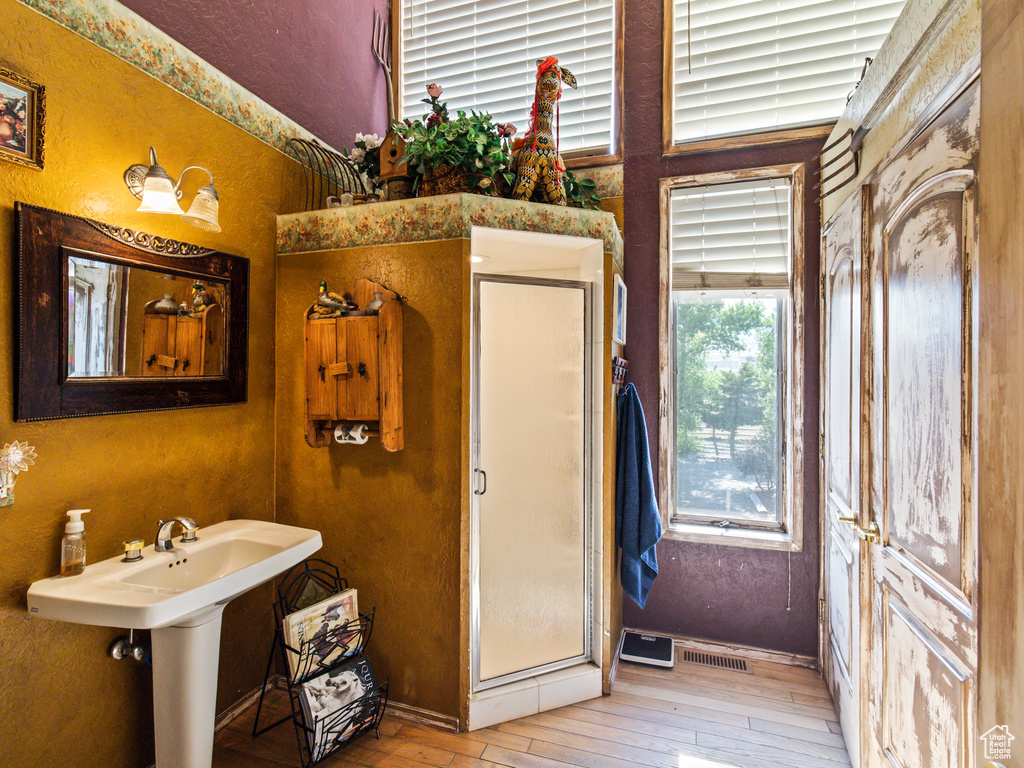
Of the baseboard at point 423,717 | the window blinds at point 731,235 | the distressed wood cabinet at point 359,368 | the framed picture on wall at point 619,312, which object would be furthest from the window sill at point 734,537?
the distressed wood cabinet at point 359,368

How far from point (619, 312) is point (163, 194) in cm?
194

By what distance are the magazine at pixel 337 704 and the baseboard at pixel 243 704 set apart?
1.75ft

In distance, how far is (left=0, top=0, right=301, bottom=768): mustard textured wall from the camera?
1.46 m

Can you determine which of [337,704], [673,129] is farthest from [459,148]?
[337,704]

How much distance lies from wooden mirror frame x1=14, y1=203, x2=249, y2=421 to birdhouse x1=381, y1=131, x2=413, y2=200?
863mm

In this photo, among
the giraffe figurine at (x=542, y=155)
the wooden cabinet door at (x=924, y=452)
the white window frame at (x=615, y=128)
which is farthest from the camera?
the white window frame at (x=615, y=128)

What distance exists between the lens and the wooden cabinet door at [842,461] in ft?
6.02

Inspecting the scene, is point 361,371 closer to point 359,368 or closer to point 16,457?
point 359,368

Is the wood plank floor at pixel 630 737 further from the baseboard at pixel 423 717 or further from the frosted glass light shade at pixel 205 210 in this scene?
the frosted glass light shade at pixel 205 210

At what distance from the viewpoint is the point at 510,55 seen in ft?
10.3

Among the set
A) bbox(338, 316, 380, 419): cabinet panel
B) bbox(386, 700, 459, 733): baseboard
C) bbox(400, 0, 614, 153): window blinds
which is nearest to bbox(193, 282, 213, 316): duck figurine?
bbox(338, 316, 380, 419): cabinet panel

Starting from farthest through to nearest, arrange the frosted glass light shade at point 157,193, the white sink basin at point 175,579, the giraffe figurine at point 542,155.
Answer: the giraffe figurine at point 542,155
the frosted glass light shade at point 157,193
the white sink basin at point 175,579

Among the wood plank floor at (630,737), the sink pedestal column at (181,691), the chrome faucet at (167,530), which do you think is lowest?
the wood plank floor at (630,737)

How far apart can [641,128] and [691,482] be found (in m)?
2.08
